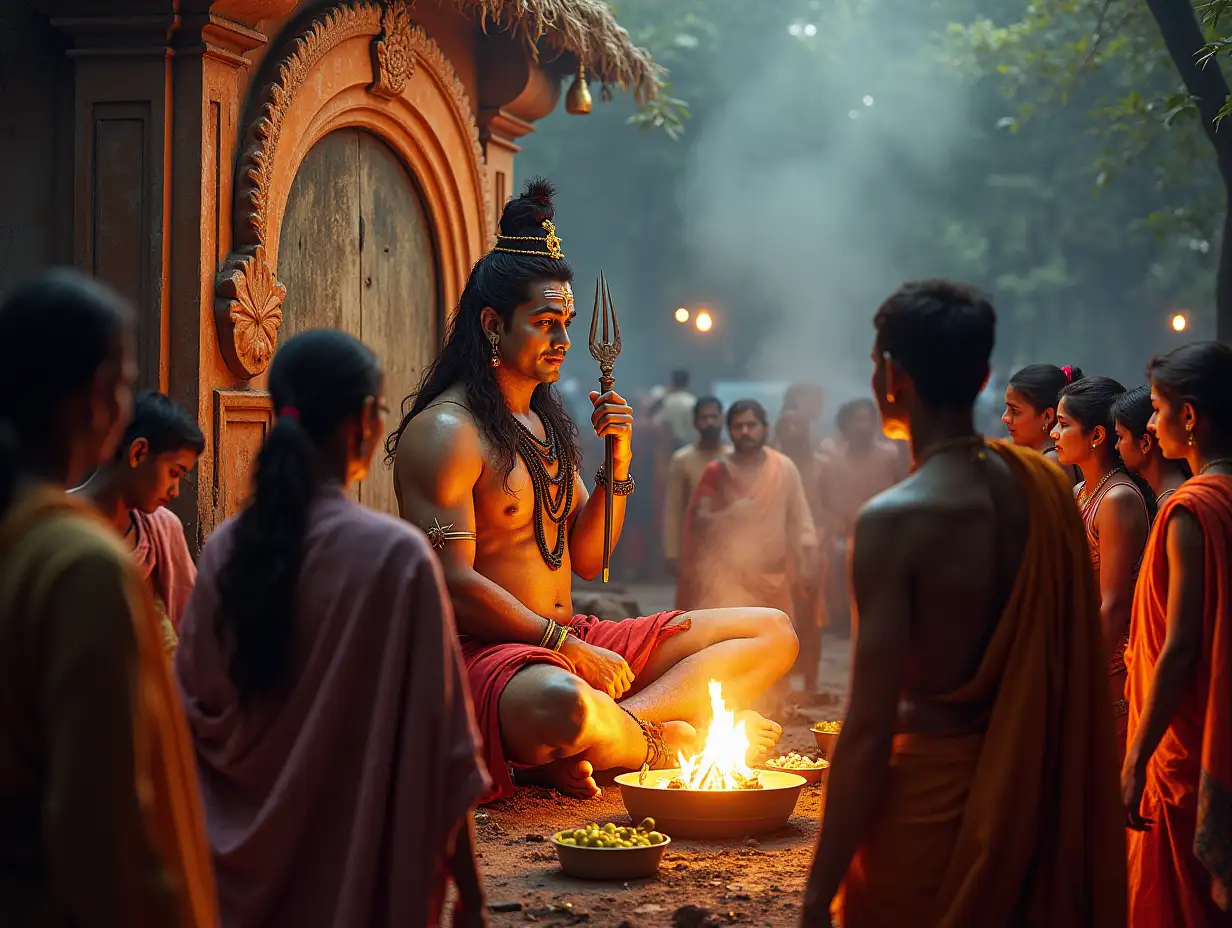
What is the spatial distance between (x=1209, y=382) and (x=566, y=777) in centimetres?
340

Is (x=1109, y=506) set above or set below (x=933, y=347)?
below

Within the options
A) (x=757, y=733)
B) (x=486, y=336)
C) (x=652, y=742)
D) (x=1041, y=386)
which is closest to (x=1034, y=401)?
(x=1041, y=386)

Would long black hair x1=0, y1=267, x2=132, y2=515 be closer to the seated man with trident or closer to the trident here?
the seated man with trident

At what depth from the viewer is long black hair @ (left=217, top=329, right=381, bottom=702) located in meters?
2.95

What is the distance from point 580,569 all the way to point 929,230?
2617 cm

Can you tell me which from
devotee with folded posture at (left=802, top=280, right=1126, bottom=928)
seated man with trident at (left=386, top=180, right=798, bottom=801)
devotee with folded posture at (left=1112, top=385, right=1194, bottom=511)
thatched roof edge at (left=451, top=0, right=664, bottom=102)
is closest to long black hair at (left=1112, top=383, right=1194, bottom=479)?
devotee with folded posture at (left=1112, top=385, right=1194, bottom=511)

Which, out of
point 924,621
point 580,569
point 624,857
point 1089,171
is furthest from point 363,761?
point 1089,171

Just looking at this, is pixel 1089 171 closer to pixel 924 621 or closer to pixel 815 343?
pixel 815 343

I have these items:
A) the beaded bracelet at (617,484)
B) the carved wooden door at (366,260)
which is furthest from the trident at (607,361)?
the carved wooden door at (366,260)

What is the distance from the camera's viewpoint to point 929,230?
1230 inches

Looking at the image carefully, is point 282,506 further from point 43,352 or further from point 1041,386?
point 1041,386

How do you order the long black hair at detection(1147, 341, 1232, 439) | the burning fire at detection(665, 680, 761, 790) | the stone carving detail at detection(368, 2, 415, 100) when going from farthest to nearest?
the stone carving detail at detection(368, 2, 415, 100) < the burning fire at detection(665, 680, 761, 790) < the long black hair at detection(1147, 341, 1232, 439)

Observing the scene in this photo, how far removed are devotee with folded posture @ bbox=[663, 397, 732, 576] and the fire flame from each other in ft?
17.7

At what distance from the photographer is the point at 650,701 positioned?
6480 mm
